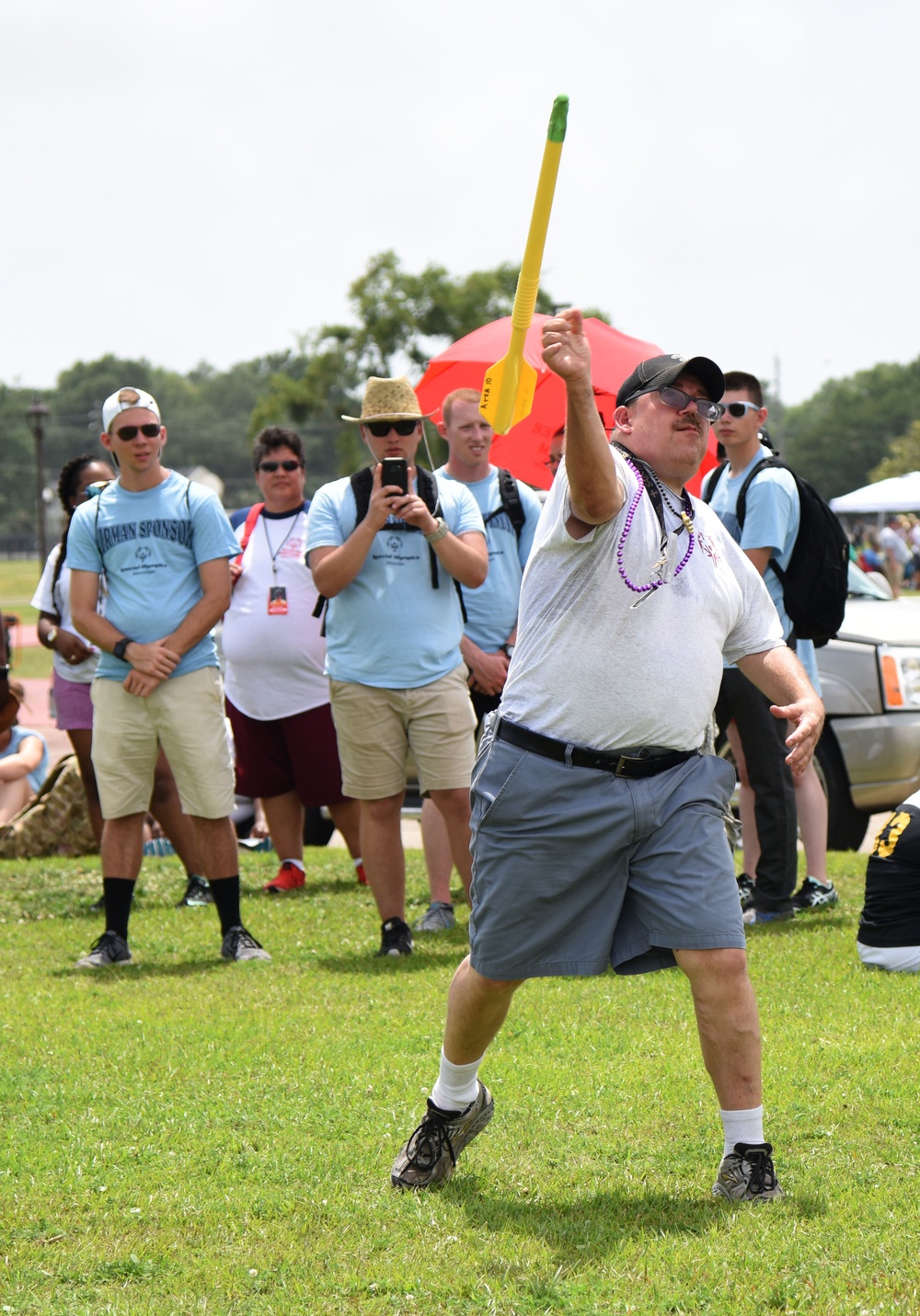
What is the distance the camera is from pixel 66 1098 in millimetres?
4809

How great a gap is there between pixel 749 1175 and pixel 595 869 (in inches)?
32.3

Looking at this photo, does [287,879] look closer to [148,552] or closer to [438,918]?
[438,918]

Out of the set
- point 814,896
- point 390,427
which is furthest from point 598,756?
point 814,896

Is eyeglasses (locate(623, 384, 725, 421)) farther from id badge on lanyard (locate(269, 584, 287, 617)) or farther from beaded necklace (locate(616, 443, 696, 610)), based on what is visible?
id badge on lanyard (locate(269, 584, 287, 617))

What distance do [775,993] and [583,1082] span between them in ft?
4.29

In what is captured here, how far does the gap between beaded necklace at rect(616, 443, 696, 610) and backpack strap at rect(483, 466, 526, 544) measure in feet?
12.6

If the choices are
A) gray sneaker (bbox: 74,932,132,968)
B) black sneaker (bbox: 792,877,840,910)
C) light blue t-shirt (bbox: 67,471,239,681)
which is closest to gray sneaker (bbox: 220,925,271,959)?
gray sneaker (bbox: 74,932,132,968)

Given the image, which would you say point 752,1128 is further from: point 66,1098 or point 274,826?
point 274,826

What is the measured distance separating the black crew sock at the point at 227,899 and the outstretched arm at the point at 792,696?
3.45 meters

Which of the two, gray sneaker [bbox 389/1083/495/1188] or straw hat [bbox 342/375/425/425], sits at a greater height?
straw hat [bbox 342/375/425/425]

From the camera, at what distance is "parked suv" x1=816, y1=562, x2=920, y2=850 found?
870cm

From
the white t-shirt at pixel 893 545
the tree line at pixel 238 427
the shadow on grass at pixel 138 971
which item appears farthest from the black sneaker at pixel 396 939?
the tree line at pixel 238 427

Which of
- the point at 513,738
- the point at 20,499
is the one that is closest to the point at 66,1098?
the point at 513,738

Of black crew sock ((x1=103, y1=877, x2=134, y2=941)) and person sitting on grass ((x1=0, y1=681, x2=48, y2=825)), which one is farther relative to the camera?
person sitting on grass ((x1=0, y1=681, x2=48, y2=825))
